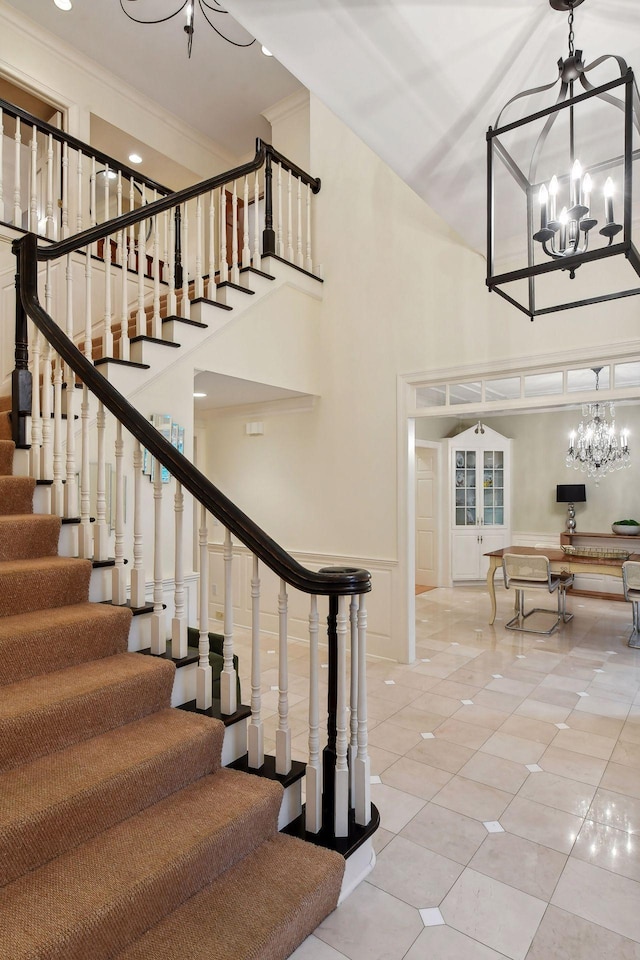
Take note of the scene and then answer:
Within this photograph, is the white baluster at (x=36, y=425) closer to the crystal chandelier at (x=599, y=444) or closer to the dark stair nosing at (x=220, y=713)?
the dark stair nosing at (x=220, y=713)

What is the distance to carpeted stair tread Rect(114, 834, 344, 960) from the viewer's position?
140 cm

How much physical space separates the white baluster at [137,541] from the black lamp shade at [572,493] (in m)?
7.40

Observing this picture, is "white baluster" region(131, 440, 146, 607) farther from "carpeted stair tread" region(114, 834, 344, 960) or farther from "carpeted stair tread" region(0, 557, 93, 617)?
"carpeted stair tread" region(114, 834, 344, 960)

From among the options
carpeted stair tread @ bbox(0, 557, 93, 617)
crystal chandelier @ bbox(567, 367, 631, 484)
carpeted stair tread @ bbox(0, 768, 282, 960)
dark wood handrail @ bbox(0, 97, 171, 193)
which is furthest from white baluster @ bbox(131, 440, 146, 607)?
crystal chandelier @ bbox(567, 367, 631, 484)

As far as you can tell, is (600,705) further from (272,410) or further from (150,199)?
(150,199)

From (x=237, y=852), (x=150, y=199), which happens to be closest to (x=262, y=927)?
(x=237, y=852)

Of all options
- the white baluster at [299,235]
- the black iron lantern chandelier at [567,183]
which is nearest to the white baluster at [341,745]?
the black iron lantern chandelier at [567,183]

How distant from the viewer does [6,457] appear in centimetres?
272

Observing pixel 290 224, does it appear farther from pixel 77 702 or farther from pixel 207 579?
pixel 77 702

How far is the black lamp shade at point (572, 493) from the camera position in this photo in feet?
26.5

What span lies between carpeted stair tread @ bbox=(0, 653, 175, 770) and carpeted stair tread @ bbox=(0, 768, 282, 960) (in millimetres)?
319

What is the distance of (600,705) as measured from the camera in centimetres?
377

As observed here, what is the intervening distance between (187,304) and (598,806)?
376cm

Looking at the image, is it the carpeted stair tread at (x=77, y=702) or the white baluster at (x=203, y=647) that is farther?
the white baluster at (x=203, y=647)
